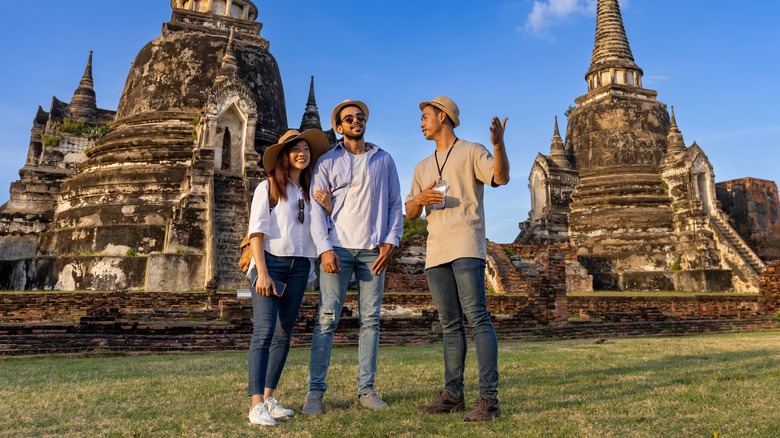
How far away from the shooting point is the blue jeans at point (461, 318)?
11.8ft

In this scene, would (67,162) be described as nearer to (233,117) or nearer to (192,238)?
(233,117)

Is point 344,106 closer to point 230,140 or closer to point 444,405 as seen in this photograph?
point 444,405

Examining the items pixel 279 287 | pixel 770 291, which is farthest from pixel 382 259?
pixel 770 291

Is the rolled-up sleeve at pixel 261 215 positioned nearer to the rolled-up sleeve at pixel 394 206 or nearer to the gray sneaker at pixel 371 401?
the rolled-up sleeve at pixel 394 206

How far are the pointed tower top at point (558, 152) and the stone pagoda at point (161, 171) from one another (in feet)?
41.3

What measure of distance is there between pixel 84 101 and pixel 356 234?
24.5 metres

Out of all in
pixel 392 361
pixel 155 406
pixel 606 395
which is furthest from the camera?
pixel 392 361

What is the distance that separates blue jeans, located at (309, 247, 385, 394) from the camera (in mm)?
3865

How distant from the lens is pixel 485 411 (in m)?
3.37

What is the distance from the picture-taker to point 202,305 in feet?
41.5

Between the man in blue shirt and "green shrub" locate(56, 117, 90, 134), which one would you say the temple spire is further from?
the man in blue shirt

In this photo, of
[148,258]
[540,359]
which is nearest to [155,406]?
[540,359]

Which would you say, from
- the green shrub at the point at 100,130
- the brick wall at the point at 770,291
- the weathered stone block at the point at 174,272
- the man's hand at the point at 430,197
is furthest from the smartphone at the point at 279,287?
the green shrub at the point at 100,130

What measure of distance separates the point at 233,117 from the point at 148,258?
5.56 meters
